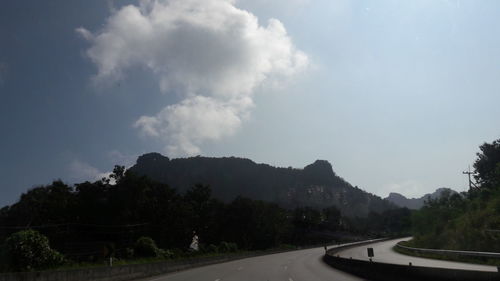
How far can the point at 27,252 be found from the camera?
26.5 metres

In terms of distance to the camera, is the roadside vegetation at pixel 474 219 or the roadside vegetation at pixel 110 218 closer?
the roadside vegetation at pixel 474 219

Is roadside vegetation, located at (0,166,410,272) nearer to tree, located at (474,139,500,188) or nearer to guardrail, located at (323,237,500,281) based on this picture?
guardrail, located at (323,237,500,281)

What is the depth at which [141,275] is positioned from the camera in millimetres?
30703

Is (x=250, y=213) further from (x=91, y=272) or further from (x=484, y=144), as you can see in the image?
(x=91, y=272)

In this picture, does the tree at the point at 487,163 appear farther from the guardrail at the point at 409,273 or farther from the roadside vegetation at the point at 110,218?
the guardrail at the point at 409,273

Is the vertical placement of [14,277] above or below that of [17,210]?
below

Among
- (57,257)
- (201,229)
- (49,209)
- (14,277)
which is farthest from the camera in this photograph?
(201,229)

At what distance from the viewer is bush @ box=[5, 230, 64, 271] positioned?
2627 centimetres

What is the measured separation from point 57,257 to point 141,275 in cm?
517

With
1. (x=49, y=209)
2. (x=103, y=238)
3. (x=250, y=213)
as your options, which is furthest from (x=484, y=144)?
(x=49, y=209)

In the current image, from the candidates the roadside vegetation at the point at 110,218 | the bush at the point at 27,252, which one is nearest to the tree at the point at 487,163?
the roadside vegetation at the point at 110,218

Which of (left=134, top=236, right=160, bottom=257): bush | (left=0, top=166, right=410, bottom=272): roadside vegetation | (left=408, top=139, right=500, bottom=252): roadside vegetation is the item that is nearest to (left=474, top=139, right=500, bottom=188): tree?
(left=408, top=139, right=500, bottom=252): roadside vegetation

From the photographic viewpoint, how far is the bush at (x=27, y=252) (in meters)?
26.3

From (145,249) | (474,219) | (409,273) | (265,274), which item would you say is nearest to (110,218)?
(145,249)
